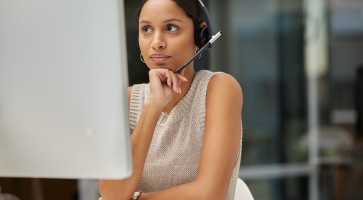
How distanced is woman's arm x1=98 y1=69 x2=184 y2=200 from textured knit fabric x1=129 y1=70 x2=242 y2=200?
0.21 m

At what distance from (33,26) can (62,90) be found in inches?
4.9

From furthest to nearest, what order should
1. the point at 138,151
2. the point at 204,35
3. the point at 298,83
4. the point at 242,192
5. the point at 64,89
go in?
Result: the point at 298,83
the point at 242,192
the point at 204,35
the point at 138,151
the point at 64,89

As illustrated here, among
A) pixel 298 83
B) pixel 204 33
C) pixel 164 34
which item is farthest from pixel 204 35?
pixel 298 83

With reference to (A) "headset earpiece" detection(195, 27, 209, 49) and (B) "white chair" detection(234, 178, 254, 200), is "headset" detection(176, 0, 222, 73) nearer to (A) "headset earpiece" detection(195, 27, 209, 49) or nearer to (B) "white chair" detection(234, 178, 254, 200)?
(A) "headset earpiece" detection(195, 27, 209, 49)

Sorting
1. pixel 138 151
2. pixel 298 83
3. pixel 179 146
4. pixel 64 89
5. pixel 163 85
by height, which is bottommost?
pixel 298 83

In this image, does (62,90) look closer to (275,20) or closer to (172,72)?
(172,72)

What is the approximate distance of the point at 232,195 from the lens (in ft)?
3.64

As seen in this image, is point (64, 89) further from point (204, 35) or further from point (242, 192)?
point (242, 192)

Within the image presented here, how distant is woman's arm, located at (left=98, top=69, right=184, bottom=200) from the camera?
0.83m

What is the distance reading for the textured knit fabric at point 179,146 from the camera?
1.06 metres

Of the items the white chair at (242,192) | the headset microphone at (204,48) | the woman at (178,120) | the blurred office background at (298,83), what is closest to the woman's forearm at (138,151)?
the woman at (178,120)

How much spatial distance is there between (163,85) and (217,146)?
0.81 feet

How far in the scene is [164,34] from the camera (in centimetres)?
100

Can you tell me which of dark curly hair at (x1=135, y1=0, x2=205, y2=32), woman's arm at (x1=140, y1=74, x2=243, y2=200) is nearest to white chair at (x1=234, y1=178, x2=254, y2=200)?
woman's arm at (x1=140, y1=74, x2=243, y2=200)
